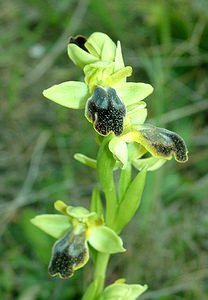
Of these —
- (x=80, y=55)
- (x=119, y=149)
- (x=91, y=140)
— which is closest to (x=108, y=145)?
(x=119, y=149)

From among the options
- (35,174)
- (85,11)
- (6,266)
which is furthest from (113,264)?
(85,11)

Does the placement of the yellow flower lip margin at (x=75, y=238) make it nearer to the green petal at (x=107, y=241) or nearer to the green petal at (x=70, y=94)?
the green petal at (x=107, y=241)

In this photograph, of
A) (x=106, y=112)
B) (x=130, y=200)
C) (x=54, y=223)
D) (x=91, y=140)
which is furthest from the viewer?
(x=91, y=140)

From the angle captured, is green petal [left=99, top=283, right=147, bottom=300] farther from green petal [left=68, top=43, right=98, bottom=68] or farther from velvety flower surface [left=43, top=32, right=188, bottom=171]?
green petal [left=68, top=43, right=98, bottom=68]

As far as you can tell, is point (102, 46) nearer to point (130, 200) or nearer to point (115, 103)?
point (115, 103)

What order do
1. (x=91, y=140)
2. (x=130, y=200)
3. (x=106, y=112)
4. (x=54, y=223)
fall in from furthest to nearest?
(x=91, y=140) → (x=54, y=223) → (x=130, y=200) → (x=106, y=112)

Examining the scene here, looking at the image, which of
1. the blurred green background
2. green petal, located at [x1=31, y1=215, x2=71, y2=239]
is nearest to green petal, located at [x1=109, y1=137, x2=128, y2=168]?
green petal, located at [x1=31, y1=215, x2=71, y2=239]

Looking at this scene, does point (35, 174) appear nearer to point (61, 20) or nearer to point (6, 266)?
point (6, 266)
